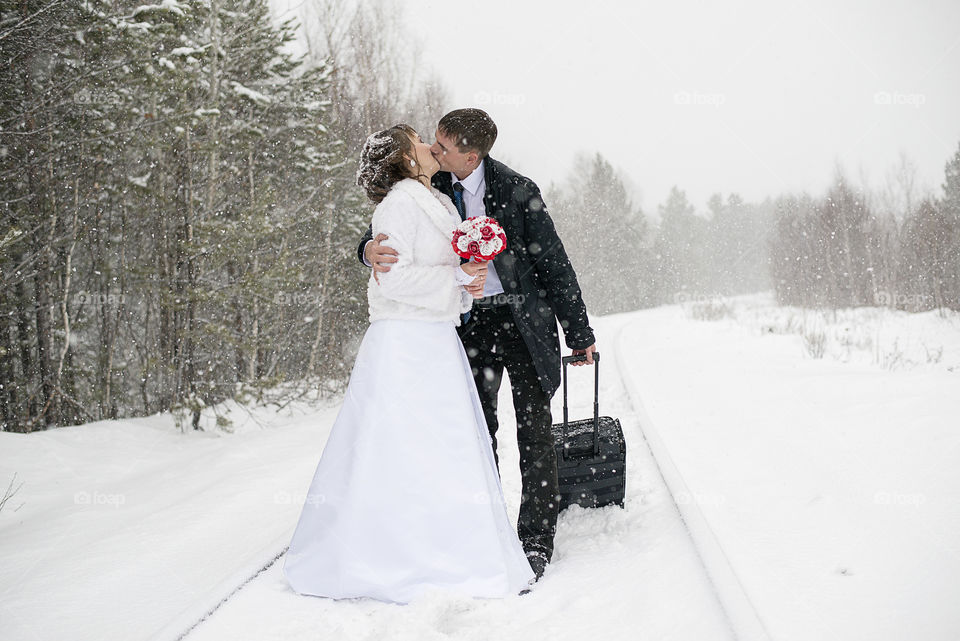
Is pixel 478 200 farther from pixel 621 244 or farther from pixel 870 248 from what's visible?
pixel 621 244

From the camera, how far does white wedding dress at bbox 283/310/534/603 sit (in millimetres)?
2371

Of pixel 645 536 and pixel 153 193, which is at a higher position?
pixel 153 193

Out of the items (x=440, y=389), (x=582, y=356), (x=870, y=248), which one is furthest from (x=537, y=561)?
(x=870, y=248)

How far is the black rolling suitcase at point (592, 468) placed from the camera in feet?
10.5

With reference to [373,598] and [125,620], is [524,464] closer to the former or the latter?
[373,598]

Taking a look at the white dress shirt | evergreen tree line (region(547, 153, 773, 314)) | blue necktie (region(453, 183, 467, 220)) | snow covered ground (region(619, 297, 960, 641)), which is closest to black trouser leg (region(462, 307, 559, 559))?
the white dress shirt

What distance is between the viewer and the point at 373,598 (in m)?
2.37

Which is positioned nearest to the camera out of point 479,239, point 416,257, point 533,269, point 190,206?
point 479,239

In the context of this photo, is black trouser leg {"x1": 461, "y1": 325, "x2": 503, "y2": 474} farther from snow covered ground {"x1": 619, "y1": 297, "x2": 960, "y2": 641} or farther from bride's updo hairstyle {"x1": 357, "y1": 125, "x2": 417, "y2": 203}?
snow covered ground {"x1": 619, "y1": 297, "x2": 960, "y2": 641}

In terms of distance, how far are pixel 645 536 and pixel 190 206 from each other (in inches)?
300

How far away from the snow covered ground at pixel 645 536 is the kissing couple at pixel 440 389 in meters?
0.18

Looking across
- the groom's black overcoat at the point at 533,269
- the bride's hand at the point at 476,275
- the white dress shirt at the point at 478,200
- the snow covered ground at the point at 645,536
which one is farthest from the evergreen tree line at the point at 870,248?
the bride's hand at the point at 476,275

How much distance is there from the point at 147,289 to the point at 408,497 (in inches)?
316

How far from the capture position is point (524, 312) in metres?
2.77
